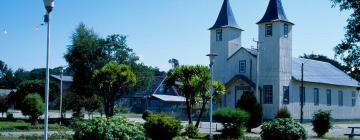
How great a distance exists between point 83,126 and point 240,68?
39.6m

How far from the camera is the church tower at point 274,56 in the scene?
47.8 meters

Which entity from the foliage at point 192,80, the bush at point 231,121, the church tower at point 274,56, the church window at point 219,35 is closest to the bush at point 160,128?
the bush at point 231,121

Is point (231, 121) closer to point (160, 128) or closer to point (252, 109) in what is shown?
point (160, 128)

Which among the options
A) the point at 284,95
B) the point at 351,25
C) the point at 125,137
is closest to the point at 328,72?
the point at 284,95

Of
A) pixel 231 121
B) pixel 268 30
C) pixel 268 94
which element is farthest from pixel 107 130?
pixel 268 30

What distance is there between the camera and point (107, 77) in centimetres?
3375

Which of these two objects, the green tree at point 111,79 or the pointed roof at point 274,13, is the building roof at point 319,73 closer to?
the pointed roof at point 274,13

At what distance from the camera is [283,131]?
18.5 m

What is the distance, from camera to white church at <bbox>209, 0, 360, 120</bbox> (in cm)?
4812

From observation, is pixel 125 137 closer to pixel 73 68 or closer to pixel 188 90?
pixel 188 90

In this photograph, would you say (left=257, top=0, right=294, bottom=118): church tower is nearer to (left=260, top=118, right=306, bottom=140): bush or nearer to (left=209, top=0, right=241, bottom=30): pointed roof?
(left=209, top=0, right=241, bottom=30): pointed roof

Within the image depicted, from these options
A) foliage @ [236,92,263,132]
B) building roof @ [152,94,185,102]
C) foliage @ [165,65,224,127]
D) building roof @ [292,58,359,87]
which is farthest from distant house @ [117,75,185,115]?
foliage @ [165,65,224,127]

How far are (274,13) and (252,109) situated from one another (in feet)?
63.3

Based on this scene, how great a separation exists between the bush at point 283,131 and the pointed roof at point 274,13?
30.4m
